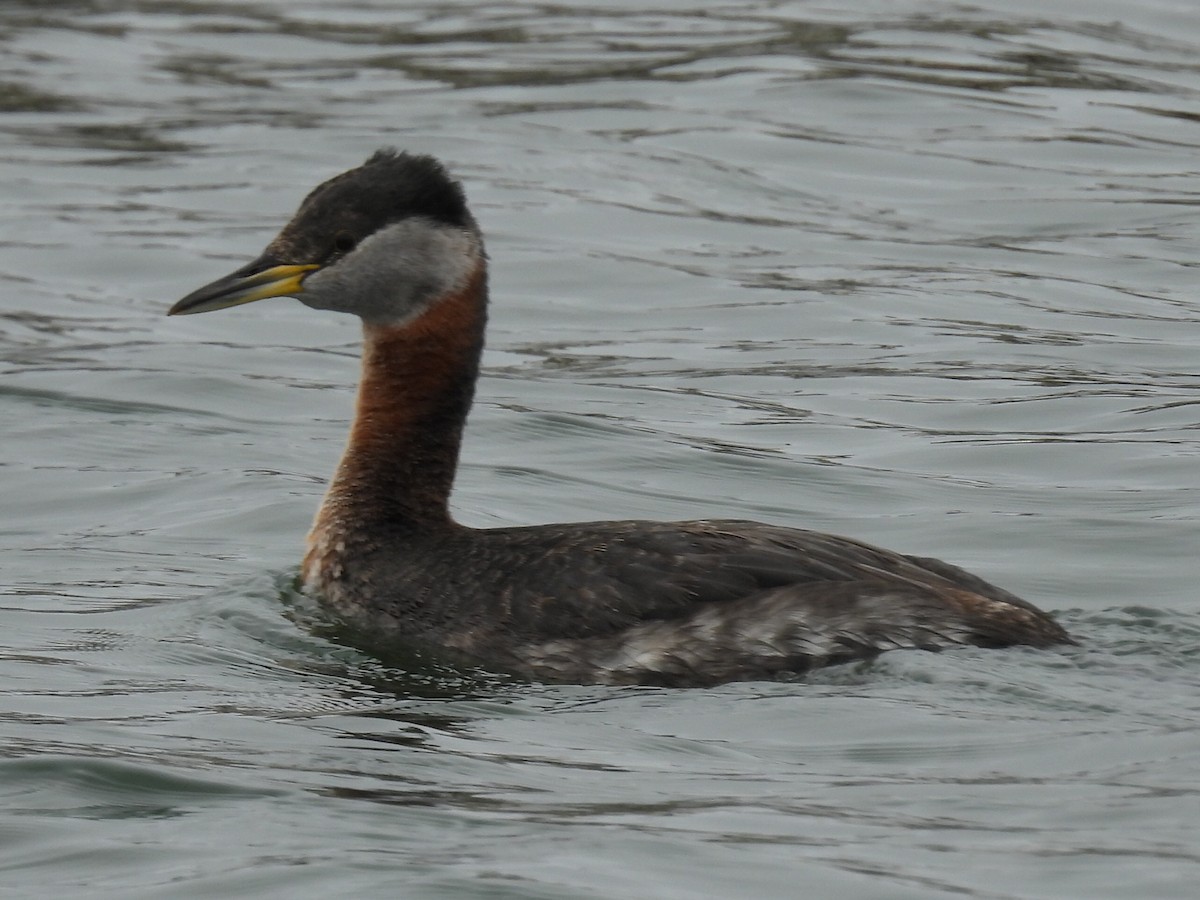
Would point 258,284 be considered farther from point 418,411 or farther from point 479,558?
point 479,558

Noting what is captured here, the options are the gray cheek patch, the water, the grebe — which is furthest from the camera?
the gray cheek patch

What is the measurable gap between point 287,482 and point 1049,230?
23.6ft

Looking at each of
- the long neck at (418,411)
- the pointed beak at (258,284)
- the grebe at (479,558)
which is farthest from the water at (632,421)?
the pointed beak at (258,284)

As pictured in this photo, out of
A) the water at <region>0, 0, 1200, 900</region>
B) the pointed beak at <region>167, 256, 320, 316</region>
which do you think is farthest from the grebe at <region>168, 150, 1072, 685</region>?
the water at <region>0, 0, 1200, 900</region>

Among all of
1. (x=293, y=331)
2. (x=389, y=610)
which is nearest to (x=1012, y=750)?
(x=389, y=610)

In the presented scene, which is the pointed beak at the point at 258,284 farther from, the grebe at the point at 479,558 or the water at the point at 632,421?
the water at the point at 632,421

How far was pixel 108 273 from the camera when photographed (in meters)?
16.3

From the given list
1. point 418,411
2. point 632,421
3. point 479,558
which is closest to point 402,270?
point 418,411

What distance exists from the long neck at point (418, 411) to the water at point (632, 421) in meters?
0.56

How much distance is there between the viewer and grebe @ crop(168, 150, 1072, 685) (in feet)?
25.8

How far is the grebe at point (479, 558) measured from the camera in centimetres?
787

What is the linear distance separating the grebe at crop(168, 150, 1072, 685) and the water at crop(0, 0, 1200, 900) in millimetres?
152

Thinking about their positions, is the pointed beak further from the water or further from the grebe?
the water

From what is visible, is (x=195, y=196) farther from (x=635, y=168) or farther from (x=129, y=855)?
(x=129, y=855)
